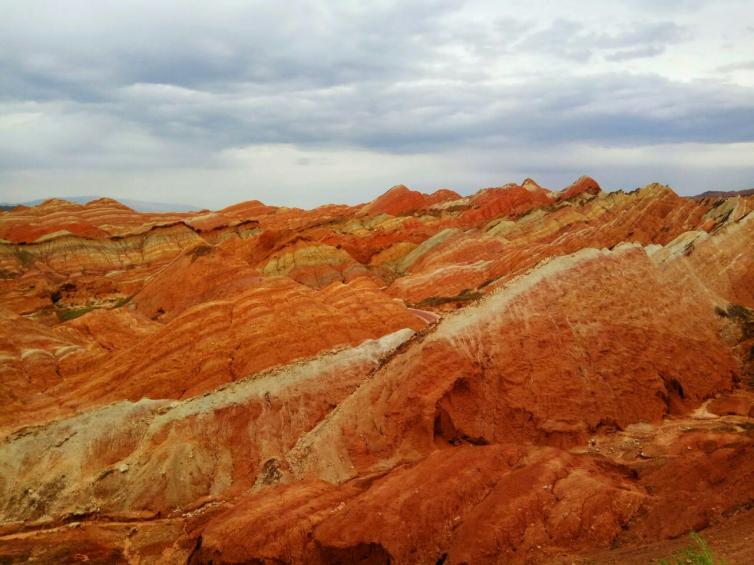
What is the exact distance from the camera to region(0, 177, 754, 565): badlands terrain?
50.7 feet

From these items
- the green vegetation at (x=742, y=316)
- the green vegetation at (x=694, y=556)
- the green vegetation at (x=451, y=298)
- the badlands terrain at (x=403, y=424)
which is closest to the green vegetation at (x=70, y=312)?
the badlands terrain at (x=403, y=424)

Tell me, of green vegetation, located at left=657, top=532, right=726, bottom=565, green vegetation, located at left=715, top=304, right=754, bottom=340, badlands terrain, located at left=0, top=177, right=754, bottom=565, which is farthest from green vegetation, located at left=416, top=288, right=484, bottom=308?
green vegetation, located at left=657, top=532, right=726, bottom=565

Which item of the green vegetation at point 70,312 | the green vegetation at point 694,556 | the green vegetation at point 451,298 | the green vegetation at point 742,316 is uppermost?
the green vegetation at point 742,316

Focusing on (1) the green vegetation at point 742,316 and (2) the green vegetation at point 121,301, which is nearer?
(1) the green vegetation at point 742,316

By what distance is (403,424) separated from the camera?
71.7 feet

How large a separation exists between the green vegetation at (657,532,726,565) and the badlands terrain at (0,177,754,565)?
0.44 meters

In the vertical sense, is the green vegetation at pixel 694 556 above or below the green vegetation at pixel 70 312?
above

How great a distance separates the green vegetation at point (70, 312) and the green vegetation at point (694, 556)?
151ft

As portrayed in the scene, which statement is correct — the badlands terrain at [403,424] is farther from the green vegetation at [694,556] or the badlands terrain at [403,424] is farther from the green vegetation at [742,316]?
the green vegetation at [694,556]

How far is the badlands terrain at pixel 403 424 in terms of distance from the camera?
15461 mm

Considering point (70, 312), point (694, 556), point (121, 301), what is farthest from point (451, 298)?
point (694, 556)

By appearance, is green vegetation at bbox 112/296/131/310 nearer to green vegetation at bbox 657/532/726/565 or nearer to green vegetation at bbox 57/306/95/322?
green vegetation at bbox 57/306/95/322

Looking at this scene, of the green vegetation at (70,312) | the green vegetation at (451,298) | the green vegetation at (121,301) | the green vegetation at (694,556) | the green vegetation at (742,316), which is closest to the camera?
the green vegetation at (694,556)

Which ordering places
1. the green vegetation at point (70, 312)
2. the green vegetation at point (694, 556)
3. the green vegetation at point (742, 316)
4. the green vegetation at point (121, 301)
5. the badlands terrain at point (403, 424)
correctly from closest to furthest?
the green vegetation at point (694, 556), the badlands terrain at point (403, 424), the green vegetation at point (742, 316), the green vegetation at point (70, 312), the green vegetation at point (121, 301)
